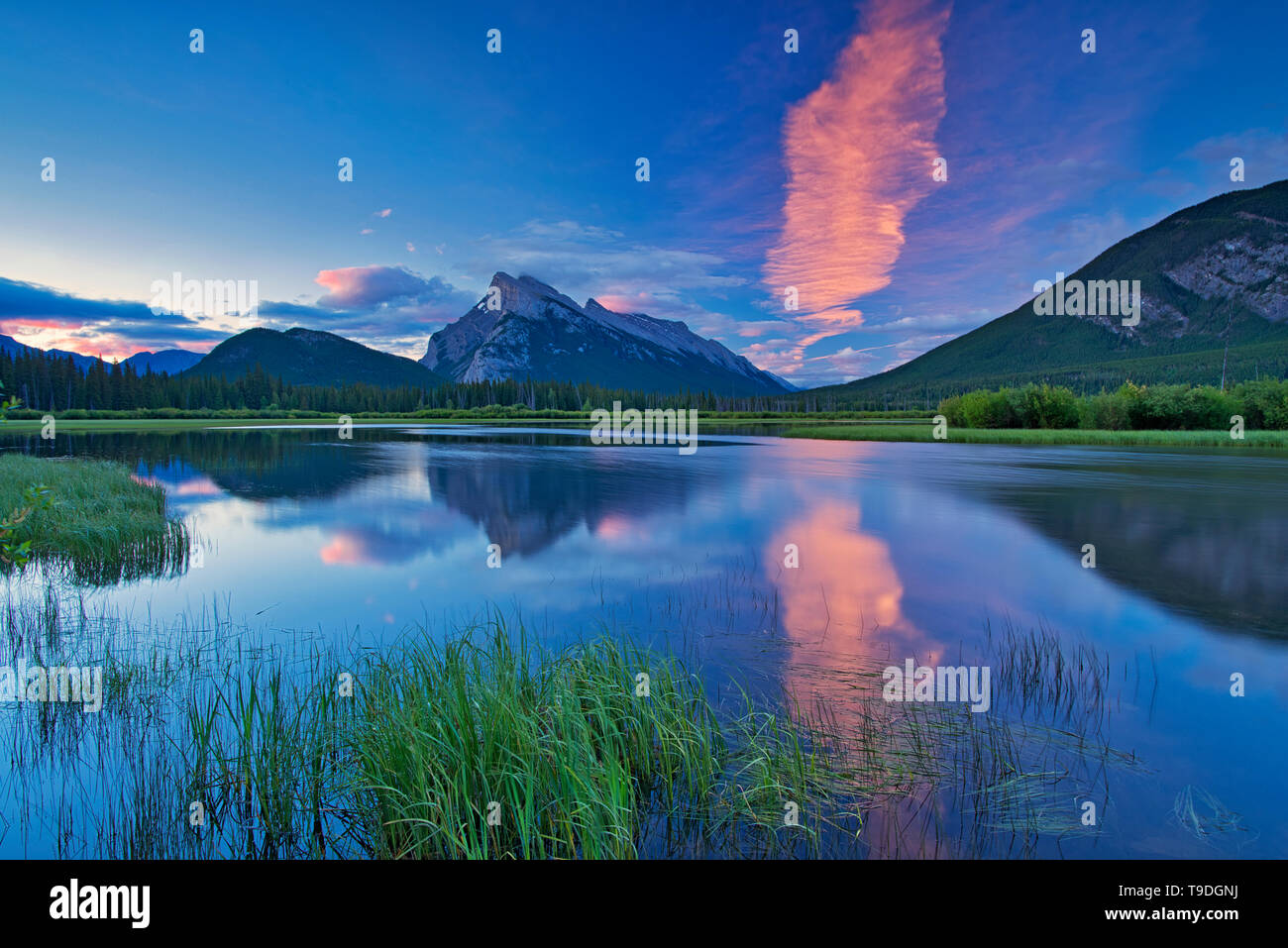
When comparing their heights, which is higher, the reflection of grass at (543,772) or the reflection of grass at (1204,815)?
the reflection of grass at (543,772)

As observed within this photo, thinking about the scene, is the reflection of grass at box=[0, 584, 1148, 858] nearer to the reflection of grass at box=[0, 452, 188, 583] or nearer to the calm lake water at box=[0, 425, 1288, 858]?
the calm lake water at box=[0, 425, 1288, 858]

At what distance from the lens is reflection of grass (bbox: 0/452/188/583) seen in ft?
51.7

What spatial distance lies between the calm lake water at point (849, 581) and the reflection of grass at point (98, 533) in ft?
4.11

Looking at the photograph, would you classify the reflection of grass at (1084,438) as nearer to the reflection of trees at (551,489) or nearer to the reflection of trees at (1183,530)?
the reflection of trees at (1183,530)

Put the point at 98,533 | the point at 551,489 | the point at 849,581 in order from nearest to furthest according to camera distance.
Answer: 1. the point at 849,581
2. the point at 98,533
3. the point at 551,489

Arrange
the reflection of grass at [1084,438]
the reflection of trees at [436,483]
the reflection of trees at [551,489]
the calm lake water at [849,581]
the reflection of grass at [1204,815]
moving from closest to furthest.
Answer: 1. the reflection of grass at [1204,815]
2. the calm lake water at [849,581]
3. the reflection of trees at [436,483]
4. the reflection of trees at [551,489]
5. the reflection of grass at [1084,438]

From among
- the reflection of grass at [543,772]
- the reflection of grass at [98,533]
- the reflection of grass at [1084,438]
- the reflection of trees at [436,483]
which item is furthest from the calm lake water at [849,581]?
the reflection of grass at [1084,438]

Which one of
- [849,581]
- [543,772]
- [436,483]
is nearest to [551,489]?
[436,483]

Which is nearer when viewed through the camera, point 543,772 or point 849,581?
point 543,772

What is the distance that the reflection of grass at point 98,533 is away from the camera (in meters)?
15.8

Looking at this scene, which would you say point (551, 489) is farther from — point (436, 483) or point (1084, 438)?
point (1084, 438)

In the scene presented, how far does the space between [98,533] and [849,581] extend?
20418mm

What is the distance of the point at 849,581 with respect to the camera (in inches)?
627
